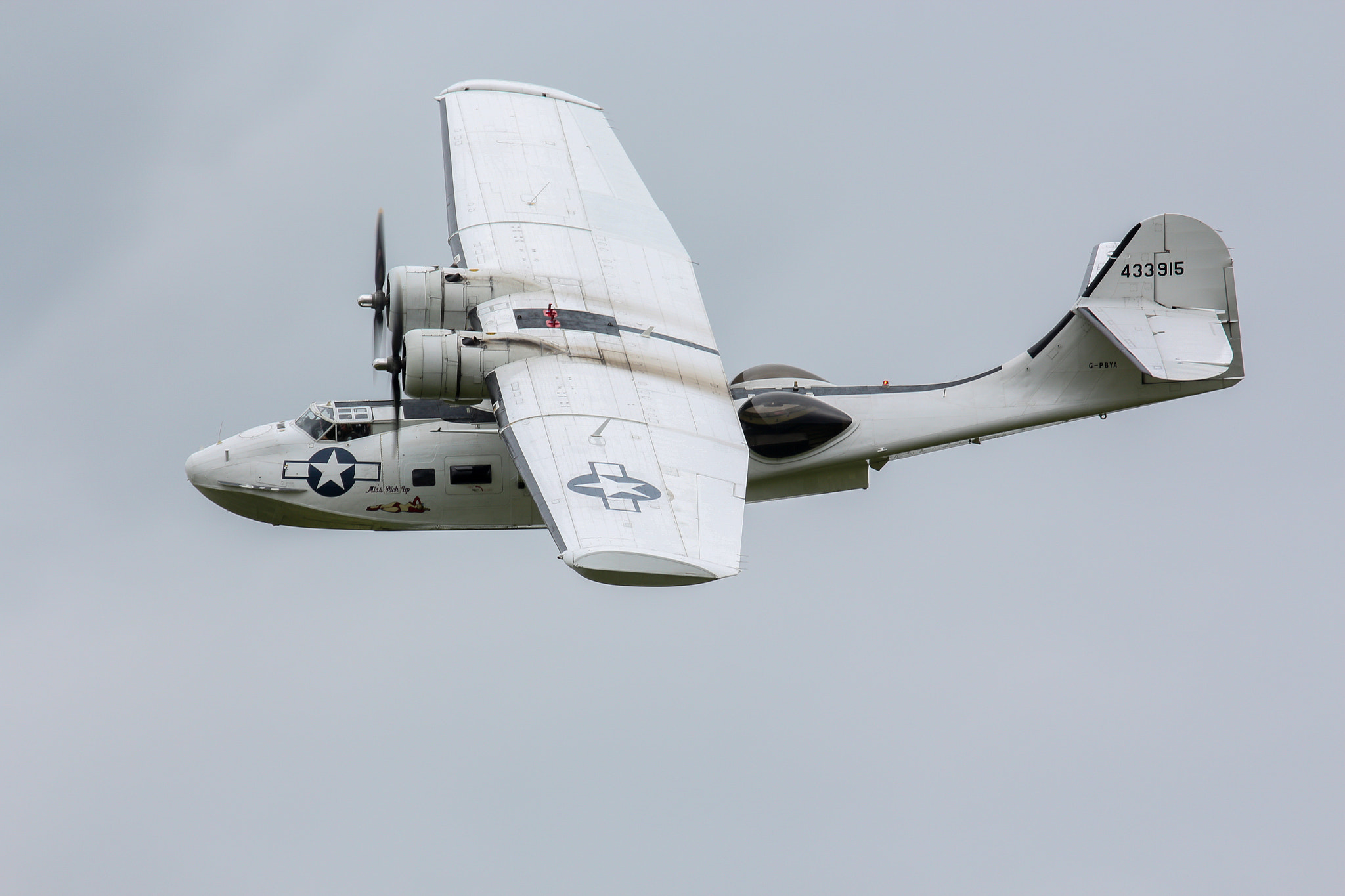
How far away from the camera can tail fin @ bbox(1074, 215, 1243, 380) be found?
34875 mm

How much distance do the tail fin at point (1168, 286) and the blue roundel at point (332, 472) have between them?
13.8 m

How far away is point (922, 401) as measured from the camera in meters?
35.2

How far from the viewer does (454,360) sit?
32406 mm

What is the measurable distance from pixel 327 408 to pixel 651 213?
8720 millimetres

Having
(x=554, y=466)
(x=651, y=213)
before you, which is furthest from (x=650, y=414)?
(x=651, y=213)

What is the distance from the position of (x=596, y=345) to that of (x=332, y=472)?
5264mm

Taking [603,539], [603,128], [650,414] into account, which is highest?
[603,128]

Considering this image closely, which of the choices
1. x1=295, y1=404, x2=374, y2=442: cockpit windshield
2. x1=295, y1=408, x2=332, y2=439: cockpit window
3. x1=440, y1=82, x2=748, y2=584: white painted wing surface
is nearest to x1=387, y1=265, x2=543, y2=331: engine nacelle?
x1=440, y1=82, x2=748, y2=584: white painted wing surface

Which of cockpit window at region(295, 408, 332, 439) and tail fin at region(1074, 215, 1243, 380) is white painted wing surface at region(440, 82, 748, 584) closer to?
cockpit window at region(295, 408, 332, 439)

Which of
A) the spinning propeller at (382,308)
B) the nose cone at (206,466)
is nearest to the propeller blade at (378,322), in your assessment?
the spinning propeller at (382,308)

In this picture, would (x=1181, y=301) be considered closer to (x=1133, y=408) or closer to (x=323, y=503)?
(x=1133, y=408)

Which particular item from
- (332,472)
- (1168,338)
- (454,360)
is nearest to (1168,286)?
(1168,338)

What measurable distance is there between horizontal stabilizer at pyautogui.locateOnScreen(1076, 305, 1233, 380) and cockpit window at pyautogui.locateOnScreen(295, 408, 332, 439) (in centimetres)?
1405

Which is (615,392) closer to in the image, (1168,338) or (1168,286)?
(1168,338)
